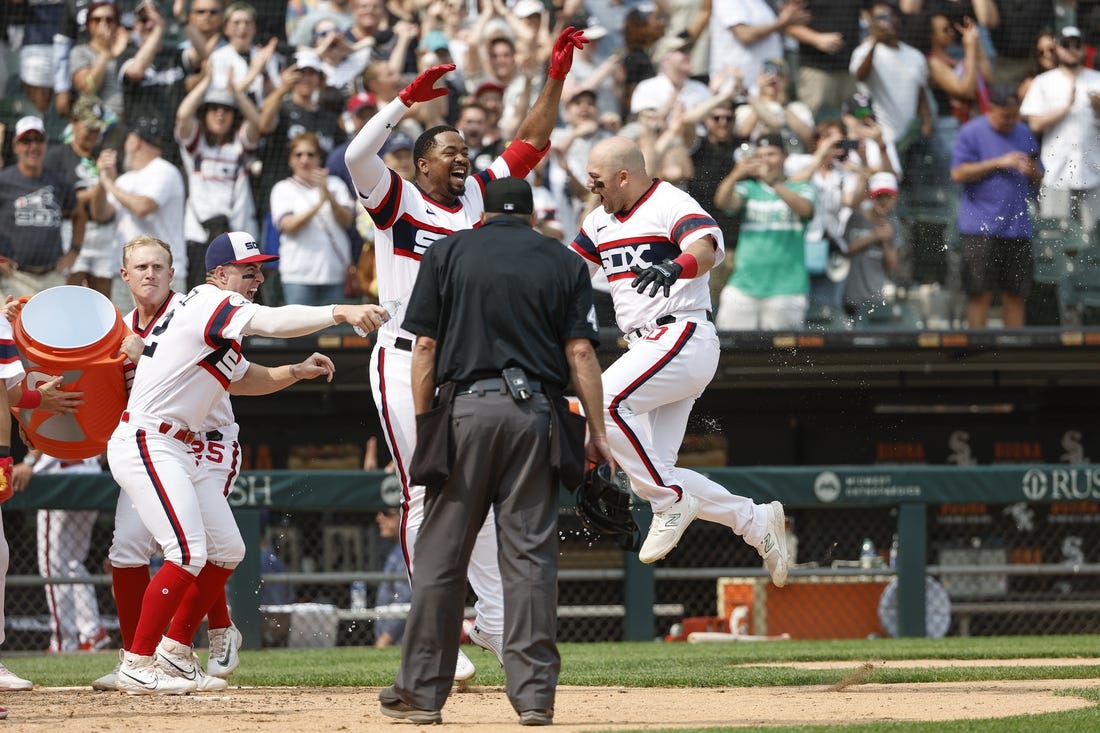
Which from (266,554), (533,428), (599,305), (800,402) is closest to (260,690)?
(533,428)

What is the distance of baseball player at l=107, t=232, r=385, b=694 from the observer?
644 centimetres

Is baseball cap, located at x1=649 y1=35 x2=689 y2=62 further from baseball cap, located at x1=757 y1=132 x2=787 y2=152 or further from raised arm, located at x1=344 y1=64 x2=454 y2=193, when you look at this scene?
raised arm, located at x1=344 y1=64 x2=454 y2=193

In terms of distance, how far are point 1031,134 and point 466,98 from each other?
4.28m

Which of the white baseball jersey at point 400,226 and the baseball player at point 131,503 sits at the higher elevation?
the white baseball jersey at point 400,226

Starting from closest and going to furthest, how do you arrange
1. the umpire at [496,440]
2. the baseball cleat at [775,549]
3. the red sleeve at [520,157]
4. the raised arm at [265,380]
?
the umpire at [496,440] → the raised arm at [265,380] → the red sleeve at [520,157] → the baseball cleat at [775,549]

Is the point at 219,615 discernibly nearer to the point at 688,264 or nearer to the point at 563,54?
the point at 688,264

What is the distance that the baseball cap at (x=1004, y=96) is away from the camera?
1182cm

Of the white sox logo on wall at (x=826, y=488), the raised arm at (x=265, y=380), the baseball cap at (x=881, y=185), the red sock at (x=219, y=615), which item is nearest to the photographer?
the raised arm at (x=265, y=380)

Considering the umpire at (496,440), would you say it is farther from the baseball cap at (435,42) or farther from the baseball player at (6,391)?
the baseball cap at (435,42)

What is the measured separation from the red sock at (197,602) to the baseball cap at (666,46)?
7.08m

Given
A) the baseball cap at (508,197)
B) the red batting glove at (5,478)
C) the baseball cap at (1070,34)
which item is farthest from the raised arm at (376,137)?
the baseball cap at (1070,34)

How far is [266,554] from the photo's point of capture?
11016 mm

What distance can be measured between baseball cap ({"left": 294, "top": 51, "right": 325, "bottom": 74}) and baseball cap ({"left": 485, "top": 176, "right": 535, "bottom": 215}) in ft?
23.2

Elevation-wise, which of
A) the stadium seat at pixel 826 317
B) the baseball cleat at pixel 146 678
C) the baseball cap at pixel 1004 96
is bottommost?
the baseball cleat at pixel 146 678
